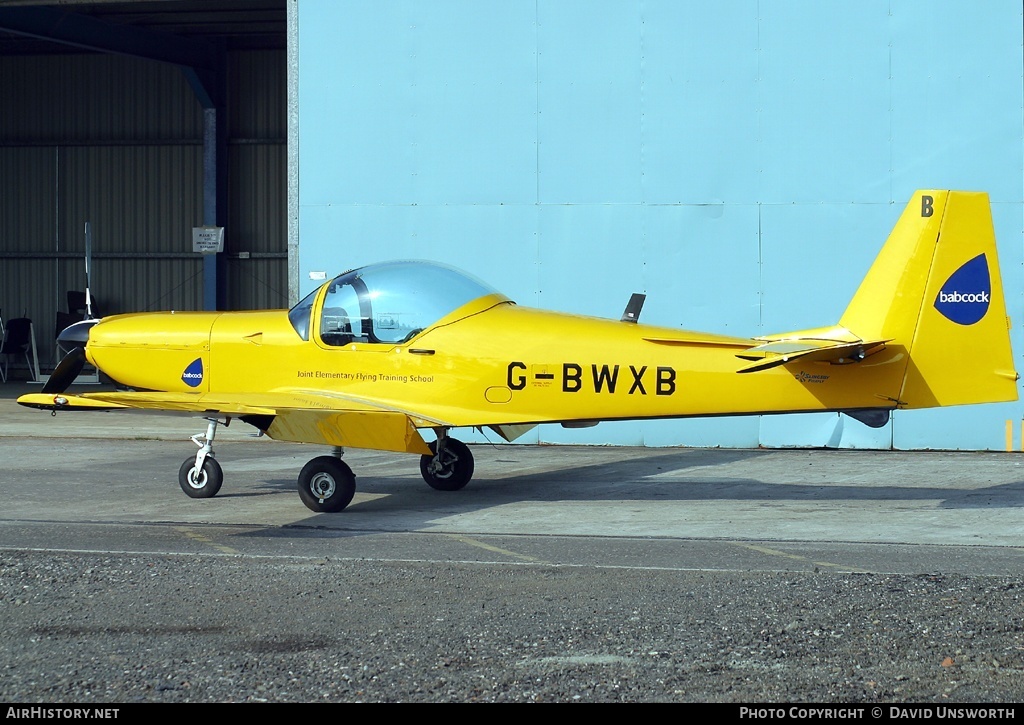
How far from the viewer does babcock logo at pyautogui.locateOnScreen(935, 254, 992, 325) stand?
9.72 metres

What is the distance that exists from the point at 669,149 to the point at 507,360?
6853 mm

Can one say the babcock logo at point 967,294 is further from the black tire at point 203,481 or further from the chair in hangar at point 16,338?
the chair in hangar at point 16,338

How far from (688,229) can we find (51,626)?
1155 cm

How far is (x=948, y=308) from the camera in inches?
384

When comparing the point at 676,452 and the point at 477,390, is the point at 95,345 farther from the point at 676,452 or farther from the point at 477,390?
the point at 676,452

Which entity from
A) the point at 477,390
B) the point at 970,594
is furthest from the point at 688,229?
the point at 970,594

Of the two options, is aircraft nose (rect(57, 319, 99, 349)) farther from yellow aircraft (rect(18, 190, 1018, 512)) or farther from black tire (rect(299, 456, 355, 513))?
black tire (rect(299, 456, 355, 513))

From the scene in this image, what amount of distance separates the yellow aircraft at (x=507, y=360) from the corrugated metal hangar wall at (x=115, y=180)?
19.4 m

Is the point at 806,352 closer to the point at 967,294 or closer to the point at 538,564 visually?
the point at 967,294

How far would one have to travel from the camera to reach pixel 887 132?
15.8 metres

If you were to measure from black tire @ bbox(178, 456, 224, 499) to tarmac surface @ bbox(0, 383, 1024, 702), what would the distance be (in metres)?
0.23

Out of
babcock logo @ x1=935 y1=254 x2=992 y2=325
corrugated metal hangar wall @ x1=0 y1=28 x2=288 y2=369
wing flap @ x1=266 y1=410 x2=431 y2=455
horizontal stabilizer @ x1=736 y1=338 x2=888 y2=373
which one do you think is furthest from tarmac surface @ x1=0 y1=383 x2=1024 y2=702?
corrugated metal hangar wall @ x1=0 y1=28 x2=288 y2=369

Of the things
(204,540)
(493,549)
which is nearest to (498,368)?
(493,549)

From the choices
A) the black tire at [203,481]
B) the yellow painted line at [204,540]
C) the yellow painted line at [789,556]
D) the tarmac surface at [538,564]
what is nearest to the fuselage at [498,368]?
the black tire at [203,481]
